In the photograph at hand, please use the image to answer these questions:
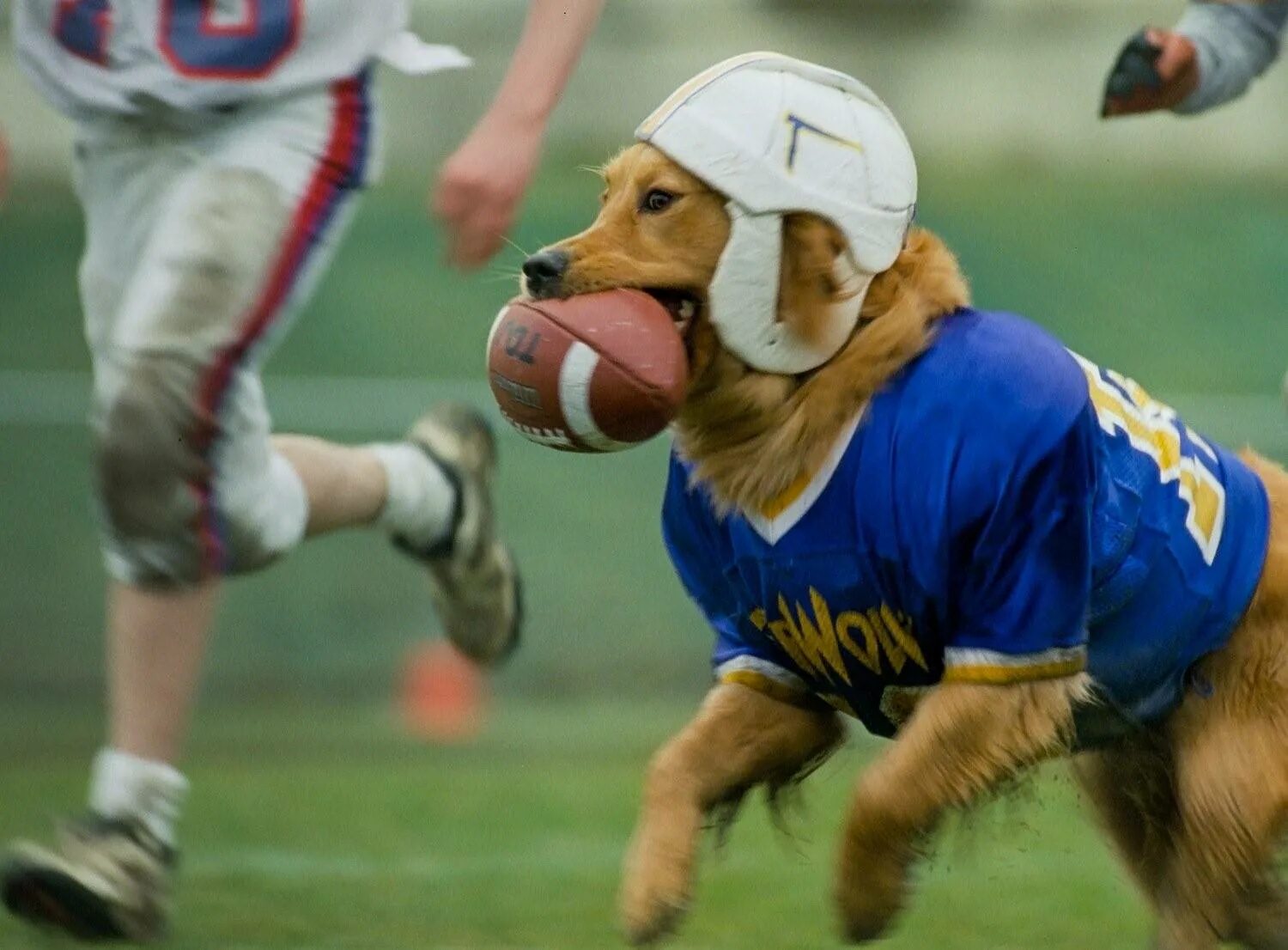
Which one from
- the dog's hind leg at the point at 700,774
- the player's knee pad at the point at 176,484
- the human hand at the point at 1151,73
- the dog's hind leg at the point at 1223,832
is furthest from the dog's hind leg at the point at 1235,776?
the player's knee pad at the point at 176,484

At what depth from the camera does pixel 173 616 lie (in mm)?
4008

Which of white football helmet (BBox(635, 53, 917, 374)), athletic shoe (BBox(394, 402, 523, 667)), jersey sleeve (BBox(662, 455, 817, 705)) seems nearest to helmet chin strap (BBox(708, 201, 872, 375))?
white football helmet (BBox(635, 53, 917, 374))

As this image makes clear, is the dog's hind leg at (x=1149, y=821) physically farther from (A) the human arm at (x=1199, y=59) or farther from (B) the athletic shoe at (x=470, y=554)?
(B) the athletic shoe at (x=470, y=554)

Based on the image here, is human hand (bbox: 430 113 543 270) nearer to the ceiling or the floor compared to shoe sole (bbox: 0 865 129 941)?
nearer to the ceiling

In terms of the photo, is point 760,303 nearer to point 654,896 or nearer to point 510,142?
point 510,142

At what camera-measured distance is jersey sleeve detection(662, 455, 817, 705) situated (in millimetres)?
3355

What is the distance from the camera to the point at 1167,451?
3.35 m

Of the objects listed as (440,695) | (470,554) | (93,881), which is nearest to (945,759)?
(93,881)

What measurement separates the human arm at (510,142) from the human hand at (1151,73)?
1.01 meters

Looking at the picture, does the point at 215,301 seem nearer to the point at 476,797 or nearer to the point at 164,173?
the point at 164,173

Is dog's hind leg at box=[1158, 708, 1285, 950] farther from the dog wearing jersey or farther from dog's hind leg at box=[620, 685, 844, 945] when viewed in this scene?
dog's hind leg at box=[620, 685, 844, 945]

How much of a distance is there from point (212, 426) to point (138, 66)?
66 centimetres

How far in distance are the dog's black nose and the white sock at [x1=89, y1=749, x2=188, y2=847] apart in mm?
1368

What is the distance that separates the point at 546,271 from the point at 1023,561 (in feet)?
2.49
